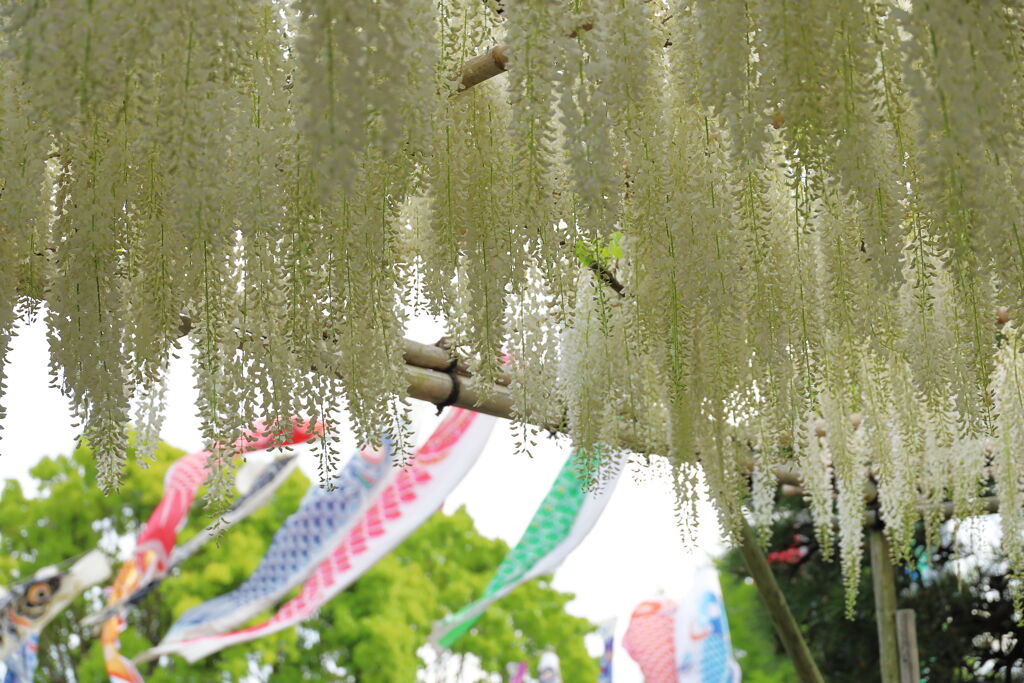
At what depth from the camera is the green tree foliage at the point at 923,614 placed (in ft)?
42.3

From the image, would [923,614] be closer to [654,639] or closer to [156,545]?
[654,639]

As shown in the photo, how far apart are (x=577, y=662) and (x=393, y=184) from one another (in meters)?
16.3

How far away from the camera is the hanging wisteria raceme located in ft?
5.59

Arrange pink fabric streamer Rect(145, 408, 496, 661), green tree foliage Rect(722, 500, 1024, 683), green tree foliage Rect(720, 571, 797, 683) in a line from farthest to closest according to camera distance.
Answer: green tree foliage Rect(720, 571, 797, 683) → green tree foliage Rect(722, 500, 1024, 683) → pink fabric streamer Rect(145, 408, 496, 661)

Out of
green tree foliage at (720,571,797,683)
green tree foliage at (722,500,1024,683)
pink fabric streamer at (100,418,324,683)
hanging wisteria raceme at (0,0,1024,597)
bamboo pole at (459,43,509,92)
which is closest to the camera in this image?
hanging wisteria raceme at (0,0,1024,597)

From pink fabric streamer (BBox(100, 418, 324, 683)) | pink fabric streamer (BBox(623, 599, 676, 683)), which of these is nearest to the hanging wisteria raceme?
pink fabric streamer (BBox(100, 418, 324, 683))

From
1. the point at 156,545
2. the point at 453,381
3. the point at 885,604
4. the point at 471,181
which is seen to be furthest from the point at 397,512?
the point at 471,181

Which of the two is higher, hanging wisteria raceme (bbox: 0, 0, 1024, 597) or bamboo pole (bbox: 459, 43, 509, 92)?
bamboo pole (bbox: 459, 43, 509, 92)

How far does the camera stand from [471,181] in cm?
259

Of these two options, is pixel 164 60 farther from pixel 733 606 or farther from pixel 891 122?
pixel 733 606

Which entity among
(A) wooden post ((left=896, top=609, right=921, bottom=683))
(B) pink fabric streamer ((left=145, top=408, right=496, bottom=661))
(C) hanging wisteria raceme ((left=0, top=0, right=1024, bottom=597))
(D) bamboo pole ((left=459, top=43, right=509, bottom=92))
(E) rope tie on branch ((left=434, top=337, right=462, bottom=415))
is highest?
(B) pink fabric streamer ((left=145, top=408, right=496, bottom=661))

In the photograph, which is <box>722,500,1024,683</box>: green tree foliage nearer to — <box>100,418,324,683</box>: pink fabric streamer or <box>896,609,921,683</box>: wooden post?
<box>896,609,921,683</box>: wooden post

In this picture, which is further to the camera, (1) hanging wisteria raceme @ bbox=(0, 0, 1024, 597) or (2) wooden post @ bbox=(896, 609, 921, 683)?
(2) wooden post @ bbox=(896, 609, 921, 683)

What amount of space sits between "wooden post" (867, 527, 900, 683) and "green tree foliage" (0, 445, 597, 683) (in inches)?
387
